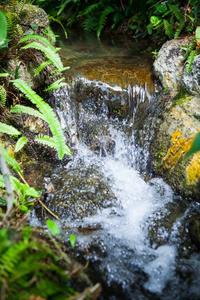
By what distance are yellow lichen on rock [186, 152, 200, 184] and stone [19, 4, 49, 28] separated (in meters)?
3.31

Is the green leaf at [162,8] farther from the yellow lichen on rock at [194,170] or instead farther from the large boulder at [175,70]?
the yellow lichen on rock at [194,170]

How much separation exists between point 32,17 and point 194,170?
350cm

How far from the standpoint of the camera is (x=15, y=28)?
3.07 m

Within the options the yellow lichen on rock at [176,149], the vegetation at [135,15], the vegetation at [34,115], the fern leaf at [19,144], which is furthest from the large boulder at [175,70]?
the fern leaf at [19,144]

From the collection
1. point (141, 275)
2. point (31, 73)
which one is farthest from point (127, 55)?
point (141, 275)

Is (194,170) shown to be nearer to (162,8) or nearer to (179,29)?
(179,29)

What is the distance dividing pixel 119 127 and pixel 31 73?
1717 millimetres

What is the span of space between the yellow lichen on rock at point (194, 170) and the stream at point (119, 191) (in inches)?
11.8

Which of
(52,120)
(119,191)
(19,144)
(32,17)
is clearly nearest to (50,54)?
(52,120)

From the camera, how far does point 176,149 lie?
3146 mm

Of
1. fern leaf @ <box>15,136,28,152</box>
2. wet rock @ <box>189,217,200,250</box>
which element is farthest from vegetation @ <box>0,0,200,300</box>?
wet rock @ <box>189,217,200,250</box>

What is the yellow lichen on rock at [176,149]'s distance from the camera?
3.05 m

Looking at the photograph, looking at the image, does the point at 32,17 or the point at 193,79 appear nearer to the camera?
the point at 193,79

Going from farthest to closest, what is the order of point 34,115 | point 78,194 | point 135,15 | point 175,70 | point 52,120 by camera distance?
point 135,15 → point 175,70 → point 34,115 → point 78,194 → point 52,120
